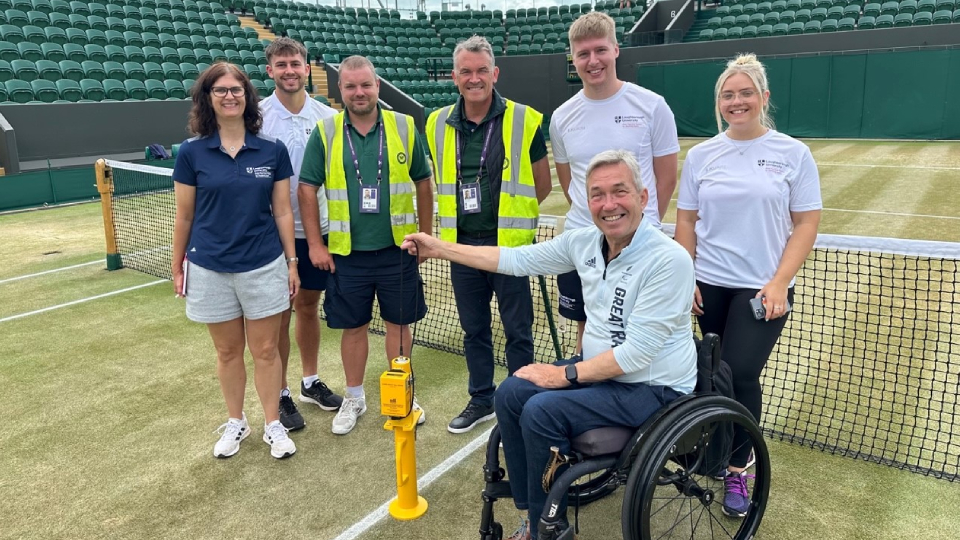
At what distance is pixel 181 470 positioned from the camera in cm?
358

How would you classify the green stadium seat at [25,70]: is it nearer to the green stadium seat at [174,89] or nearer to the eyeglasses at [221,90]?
the green stadium seat at [174,89]

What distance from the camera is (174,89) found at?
1670 centimetres

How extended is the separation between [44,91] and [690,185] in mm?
16262

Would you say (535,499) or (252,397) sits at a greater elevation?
(535,499)

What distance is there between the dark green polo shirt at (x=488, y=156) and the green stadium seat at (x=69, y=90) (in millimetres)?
14938

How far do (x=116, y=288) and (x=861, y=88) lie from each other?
74.1 feet

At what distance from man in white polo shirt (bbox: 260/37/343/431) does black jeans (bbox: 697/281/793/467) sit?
2.41 m

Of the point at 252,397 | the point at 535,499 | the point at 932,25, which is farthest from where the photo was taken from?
the point at 932,25

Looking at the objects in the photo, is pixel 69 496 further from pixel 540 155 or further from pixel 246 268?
pixel 540 155

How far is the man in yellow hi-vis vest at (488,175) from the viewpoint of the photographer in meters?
3.62

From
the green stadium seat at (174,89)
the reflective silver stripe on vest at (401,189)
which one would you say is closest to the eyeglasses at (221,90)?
the reflective silver stripe on vest at (401,189)

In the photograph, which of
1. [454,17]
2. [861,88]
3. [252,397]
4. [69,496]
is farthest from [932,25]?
[69,496]

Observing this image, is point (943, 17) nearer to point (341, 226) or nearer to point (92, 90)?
point (341, 226)

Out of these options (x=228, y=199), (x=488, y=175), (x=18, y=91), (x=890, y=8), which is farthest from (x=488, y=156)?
(x=890, y=8)
